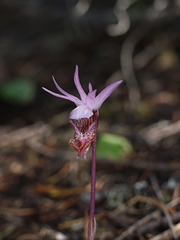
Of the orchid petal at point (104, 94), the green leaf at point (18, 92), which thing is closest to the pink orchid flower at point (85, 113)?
the orchid petal at point (104, 94)

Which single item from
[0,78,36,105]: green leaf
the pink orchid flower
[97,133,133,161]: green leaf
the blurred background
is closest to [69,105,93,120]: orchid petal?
the pink orchid flower

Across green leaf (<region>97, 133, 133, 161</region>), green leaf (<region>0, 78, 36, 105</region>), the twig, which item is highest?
green leaf (<region>0, 78, 36, 105</region>)

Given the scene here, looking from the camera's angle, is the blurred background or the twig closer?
the twig

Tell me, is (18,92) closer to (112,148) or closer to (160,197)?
(112,148)

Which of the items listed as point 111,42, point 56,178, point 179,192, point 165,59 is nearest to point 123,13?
point 111,42

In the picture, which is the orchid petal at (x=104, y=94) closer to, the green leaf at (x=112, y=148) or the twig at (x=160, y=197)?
the twig at (x=160, y=197)

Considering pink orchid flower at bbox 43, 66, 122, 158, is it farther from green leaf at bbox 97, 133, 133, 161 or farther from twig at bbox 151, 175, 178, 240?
green leaf at bbox 97, 133, 133, 161
